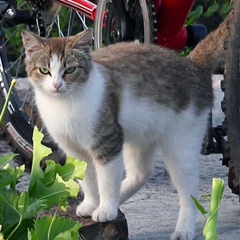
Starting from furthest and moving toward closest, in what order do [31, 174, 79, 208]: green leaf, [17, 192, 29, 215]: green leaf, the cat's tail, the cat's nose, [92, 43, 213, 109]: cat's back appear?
1. the cat's tail
2. [92, 43, 213, 109]: cat's back
3. the cat's nose
4. [31, 174, 79, 208]: green leaf
5. [17, 192, 29, 215]: green leaf

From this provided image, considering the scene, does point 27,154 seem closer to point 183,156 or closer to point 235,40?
point 183,156

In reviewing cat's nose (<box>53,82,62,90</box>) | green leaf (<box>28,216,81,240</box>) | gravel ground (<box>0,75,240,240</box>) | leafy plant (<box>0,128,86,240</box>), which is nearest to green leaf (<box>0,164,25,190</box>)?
leafy plant (<box>0,128,86,240</box>)

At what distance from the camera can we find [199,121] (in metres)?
3.31

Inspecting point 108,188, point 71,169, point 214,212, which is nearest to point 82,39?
point 108,188

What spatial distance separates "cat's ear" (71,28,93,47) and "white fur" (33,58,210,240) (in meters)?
0.11

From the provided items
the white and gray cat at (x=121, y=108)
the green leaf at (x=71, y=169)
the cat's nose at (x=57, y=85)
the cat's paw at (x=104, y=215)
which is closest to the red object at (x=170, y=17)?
the white and gray cat at (x=121, y=108)

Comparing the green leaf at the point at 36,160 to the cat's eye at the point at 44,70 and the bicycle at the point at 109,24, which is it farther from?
the bicycle at the point at 109,24

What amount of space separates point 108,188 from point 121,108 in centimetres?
33

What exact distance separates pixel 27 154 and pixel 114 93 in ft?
3.32

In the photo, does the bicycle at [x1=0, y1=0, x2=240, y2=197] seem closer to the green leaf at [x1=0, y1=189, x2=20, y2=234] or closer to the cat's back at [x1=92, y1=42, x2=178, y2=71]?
the cat's back at [x1=92, y1=42, x2=178, y2=71]

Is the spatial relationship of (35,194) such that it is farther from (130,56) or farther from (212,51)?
(212,51)

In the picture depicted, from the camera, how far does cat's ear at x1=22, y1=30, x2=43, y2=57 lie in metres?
3.09

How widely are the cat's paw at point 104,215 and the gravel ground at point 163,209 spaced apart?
0.23 metres

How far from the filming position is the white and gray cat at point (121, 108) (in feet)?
9.90
